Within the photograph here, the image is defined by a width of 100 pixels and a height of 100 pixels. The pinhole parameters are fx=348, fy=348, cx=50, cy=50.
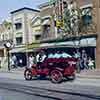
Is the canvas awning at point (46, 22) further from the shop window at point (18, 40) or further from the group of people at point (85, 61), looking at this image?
the group of people at point (85, 61)

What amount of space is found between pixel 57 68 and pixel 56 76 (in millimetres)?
449

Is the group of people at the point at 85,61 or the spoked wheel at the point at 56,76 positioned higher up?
the group of people at the point at 85,61

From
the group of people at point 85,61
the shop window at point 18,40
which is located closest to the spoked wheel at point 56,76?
the group of people at point 85,61

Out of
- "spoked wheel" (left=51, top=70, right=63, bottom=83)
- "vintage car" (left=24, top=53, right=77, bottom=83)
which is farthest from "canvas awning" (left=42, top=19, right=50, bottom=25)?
"spoked wheel" (left=51, top=70, right=63, bottom=83)

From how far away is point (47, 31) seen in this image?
39.9 m

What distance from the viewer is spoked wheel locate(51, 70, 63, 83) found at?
18.9 m

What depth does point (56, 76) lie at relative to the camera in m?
19.0

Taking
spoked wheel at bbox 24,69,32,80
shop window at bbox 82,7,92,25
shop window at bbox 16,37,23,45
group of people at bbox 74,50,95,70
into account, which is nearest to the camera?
spoked wheel at bbox 24,69,32,80

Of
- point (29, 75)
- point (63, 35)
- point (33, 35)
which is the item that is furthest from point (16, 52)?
point (29, 75)

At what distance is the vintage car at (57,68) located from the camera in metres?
Result: 19.0

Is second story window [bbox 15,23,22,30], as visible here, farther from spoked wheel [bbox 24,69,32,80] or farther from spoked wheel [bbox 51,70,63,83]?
spoked wheel [bbox 51,70,63,83]

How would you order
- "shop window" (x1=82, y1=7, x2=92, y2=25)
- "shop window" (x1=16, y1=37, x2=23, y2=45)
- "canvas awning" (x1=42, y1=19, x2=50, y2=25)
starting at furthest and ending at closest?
1. "shop window" (x1=16, y1=37, x2=23, y2=45)
2. "canvas awning" (x1=42, y1=19, x2=50, y2=25)
3. "shop window" (x1=82, y1=7, x2=92, y2=25)

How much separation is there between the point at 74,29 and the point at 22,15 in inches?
600

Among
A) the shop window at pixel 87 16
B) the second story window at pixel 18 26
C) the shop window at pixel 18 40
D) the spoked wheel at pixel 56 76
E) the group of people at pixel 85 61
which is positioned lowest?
the spoked wheel at pixel 56 76
